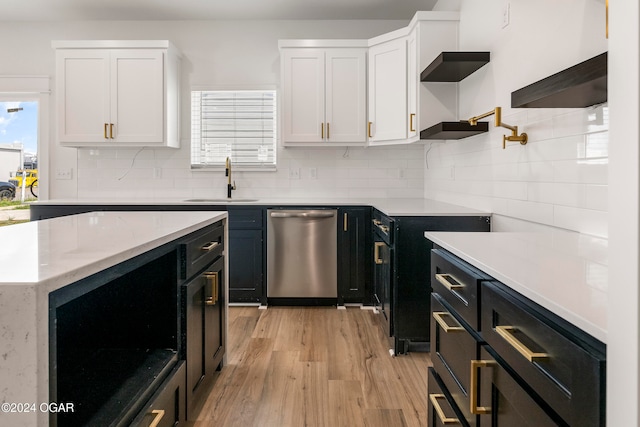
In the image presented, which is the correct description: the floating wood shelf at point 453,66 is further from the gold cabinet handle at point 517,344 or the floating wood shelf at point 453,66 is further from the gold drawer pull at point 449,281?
the gold cabinet handle at point 517,344

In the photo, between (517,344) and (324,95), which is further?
(324,95)

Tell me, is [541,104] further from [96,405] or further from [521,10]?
[96,405]

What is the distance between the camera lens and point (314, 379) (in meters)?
2.47

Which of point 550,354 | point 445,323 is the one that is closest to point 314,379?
point 445,323

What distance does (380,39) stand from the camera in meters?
3.88

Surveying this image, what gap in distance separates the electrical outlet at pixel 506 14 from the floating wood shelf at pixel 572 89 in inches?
40.5

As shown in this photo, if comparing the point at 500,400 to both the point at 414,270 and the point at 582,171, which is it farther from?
the point at 414,270

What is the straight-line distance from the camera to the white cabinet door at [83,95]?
13.5 feet

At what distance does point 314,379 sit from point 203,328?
754mm

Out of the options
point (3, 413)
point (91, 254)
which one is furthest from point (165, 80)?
point (3, 413)

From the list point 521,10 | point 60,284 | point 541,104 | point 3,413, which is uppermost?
point 521,10

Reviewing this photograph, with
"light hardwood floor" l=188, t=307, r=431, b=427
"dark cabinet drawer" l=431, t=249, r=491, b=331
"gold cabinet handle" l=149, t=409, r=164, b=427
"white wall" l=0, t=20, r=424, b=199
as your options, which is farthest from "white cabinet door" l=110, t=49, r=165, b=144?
"dark cabinet drawer" l=431, t=249, r=491, b=331

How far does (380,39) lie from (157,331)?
3.10 metres

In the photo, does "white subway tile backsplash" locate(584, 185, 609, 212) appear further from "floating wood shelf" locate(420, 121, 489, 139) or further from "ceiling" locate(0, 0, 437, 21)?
"ceiling" locate(0, 0, 437, 21)
